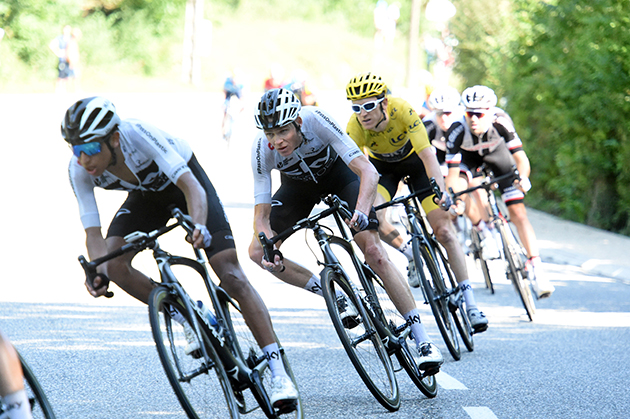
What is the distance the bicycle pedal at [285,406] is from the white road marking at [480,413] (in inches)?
47.3

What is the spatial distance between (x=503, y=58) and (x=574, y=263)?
9.70 metres

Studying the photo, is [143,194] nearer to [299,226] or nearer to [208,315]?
[299,226]

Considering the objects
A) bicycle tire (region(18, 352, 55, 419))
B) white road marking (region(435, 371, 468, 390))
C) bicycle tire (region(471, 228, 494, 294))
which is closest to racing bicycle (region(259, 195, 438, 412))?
white road marking (region(435, 371, 468, 390))

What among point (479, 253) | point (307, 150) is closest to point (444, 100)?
point (479, 253)

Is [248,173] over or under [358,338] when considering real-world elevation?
under

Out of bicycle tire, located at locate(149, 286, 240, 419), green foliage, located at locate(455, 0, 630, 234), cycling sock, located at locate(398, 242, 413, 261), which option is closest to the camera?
bicycle tire, located at locate(149, 286, 240, 419)

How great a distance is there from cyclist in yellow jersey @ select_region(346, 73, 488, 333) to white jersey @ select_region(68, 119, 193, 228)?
6.39 ft

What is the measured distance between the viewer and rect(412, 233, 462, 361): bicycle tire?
21.1ft

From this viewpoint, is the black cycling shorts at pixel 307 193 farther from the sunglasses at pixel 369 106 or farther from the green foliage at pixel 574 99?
the green foliage at pixel 574 99

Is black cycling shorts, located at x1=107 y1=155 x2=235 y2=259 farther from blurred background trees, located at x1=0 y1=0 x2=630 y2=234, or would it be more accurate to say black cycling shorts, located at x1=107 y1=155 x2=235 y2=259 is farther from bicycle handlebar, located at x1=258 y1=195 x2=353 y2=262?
blurred background trees, located at x1=0 y1=0 x2=630 y2=234

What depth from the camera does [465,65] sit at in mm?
24266

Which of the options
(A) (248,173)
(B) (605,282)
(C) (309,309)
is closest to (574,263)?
(B) (605,282)

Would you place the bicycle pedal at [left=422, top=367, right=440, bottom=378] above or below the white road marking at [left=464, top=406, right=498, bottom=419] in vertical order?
above

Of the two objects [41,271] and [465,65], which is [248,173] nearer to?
[465,65]
